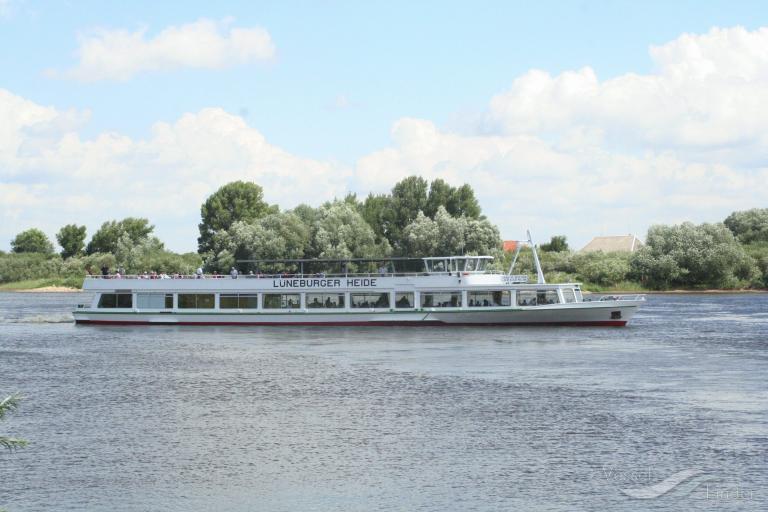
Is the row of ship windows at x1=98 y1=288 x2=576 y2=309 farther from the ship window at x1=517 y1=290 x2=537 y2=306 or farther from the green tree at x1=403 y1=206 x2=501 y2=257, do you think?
the green tree at x1=403 y1=206 x2=501 y2=257

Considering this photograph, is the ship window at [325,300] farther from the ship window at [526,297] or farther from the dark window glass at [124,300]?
the dark window glass at [124,300]

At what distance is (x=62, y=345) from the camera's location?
61.1 metres

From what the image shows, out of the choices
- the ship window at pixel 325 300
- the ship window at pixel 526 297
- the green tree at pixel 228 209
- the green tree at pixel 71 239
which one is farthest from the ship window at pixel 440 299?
the green tree at pixel 71 239

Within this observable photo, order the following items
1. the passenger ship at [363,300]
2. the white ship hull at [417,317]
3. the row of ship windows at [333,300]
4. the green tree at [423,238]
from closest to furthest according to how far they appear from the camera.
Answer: the white ship hull at [417,317] < the passenger ship at [363,300] < the row of ship windows at [333,300] < the green tree at [423,238]

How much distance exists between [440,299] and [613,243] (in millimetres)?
118448

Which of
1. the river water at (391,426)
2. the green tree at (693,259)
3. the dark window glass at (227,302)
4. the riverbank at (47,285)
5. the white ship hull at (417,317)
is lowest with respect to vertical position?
the river water at (391,426)

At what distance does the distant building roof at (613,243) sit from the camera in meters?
178

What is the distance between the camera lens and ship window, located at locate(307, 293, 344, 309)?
7144cm

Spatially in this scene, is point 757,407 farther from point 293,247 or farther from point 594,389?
point 293,247

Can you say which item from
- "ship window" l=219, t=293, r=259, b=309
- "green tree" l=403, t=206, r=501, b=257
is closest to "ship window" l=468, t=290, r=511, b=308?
A: "ship window" l=219, t=293, r=259, b=309

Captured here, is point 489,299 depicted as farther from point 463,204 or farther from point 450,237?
point 463,204

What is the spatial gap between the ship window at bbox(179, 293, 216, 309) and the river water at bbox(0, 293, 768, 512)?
44.1 ft

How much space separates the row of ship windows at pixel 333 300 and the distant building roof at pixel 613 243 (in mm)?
109300

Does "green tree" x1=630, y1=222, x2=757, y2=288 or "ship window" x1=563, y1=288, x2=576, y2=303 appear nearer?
"ship window" x1=563, y1=288, x2=576, y2=303
